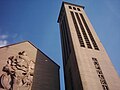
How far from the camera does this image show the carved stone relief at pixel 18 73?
495 inches

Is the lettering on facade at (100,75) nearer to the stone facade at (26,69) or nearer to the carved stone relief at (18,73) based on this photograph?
the stone facade at (26,69)

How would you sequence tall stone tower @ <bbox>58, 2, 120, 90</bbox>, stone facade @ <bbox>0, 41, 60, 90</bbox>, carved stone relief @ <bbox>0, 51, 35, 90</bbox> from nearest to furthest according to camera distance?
tall stone tower @ <bbox>58, 2, 120, 90</bbox> < carved stone relief @ <bbox>0, 51, 35, 90</bbox> < stone facade @ <bbox>0, 41, 60, 90</bbox>

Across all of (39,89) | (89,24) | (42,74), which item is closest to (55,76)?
(42,74)

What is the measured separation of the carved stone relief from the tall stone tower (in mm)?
3413

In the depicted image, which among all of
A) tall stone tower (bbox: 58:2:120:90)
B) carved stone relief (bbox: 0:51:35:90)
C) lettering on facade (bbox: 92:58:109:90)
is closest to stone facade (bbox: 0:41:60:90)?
carved stone relief (bbox: 0:51:35:90)

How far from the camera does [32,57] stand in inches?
620

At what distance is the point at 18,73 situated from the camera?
13508 mm

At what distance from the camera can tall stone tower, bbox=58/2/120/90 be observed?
1215 cm

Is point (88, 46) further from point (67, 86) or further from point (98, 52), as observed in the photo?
point (67, 86)

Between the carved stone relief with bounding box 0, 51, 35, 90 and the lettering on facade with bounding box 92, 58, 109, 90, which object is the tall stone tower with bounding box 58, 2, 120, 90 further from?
the carved stone relief with bounding box 0, 51, 35, 90

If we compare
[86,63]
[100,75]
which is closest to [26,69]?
[86,63]

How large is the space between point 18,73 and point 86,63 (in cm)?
523

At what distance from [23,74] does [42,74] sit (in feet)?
5.63

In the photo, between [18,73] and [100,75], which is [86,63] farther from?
[18,73]
